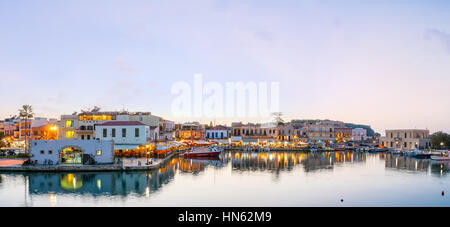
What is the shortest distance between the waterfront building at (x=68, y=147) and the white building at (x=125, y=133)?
6983mm

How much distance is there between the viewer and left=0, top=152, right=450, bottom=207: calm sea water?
20156 mm

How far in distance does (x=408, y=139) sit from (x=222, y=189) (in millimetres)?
55054

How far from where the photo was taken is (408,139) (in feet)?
218

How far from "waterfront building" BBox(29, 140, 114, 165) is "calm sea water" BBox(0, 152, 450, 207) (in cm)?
235

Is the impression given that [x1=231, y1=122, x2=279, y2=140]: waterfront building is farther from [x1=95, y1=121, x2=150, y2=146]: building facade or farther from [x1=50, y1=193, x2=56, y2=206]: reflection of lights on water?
[x1=50, y1=193, x2=56, y2=206]: reflection of lights on water

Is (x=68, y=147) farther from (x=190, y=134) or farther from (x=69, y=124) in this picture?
(x=190, y=134)

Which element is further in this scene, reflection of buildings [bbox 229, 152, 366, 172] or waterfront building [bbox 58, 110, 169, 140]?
waterfront building [bbox 58, 110, 169, 140]

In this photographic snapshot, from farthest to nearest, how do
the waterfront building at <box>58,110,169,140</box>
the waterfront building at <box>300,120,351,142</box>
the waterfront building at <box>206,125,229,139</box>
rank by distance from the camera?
the waterfront building at <box>300,120,351,142</box> → the waterfront building at <box>206,125,229,139</box> → the waterfront building at <box>58,110,169,140</box>

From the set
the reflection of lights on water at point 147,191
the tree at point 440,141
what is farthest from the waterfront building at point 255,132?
the reflection of lights on water at point 147,191

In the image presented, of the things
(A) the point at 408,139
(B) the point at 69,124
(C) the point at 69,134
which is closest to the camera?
(C) the point at 69,134

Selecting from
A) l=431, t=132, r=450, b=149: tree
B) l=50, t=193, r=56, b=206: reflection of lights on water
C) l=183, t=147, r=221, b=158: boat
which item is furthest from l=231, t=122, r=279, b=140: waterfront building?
l=50, t=193, r=56, b=206: reflection of lights on water

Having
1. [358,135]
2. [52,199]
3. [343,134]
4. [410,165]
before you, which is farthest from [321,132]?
[52,199]

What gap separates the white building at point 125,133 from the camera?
3772 cm
